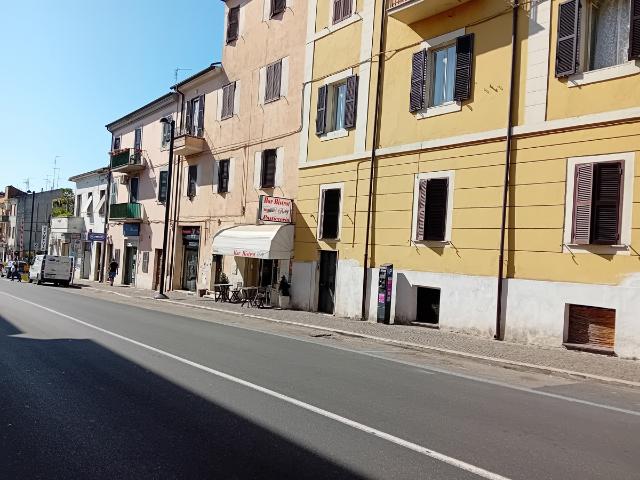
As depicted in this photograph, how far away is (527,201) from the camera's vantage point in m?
13.8

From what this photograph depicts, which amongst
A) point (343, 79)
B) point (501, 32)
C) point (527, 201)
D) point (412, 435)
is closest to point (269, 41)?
point (343, 79)

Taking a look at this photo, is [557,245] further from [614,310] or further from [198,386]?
[198,386]

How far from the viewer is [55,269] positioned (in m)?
36.4

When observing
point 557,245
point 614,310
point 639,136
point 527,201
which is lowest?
point 614,310

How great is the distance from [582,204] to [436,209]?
13.8 ft

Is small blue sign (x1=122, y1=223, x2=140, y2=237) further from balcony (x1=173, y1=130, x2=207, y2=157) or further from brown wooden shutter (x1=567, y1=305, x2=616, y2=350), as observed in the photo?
brown wooden shutter (x1=567, y1=305, x2=616, y2=350)

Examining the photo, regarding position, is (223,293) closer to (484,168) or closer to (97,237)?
(484,168)

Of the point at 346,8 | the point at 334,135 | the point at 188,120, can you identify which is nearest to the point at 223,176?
the point at 188,120

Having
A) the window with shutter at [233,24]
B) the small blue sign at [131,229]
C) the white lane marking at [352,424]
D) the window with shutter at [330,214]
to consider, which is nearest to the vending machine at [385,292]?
the window with shutter at [330,214]

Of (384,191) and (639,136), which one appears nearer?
(639,136)

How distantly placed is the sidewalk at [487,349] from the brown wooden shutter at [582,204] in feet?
8.10

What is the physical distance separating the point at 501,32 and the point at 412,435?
39.7 feet

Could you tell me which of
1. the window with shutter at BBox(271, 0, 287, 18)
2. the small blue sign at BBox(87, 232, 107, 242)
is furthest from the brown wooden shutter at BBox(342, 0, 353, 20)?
the small blue sign at BBox(87, 232, 107, 242)

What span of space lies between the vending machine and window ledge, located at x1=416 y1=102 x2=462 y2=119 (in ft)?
14.4
